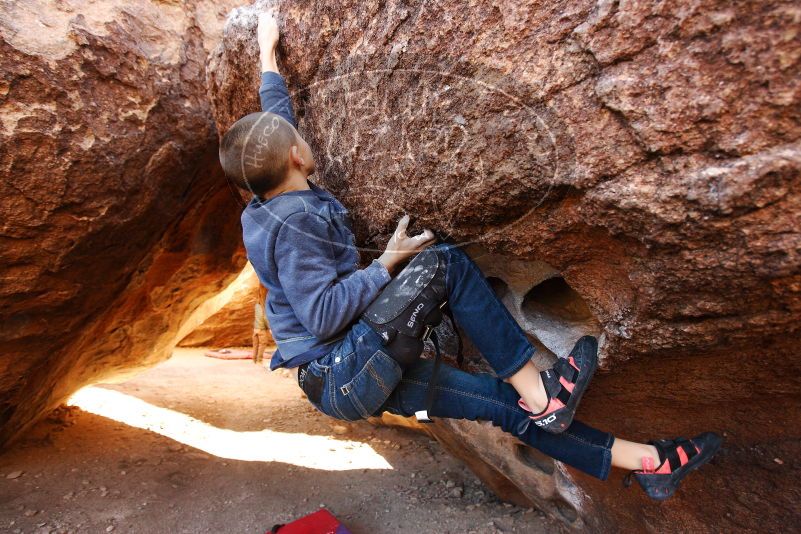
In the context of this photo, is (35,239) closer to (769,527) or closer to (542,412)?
(542,412)

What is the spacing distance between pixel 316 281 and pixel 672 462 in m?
1.29

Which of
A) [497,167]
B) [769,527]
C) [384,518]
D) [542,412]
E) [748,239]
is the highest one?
[497,167]

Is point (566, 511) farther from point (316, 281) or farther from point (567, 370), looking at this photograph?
point (316, 281)

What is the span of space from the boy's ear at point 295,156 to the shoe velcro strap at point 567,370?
1.06m

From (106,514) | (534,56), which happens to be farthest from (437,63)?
(106,514)

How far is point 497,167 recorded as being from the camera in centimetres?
148

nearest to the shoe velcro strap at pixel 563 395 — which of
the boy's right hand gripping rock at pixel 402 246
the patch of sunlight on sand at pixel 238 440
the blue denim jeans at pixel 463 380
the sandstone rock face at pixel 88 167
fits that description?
the blue denim jeans at pixel 463 380

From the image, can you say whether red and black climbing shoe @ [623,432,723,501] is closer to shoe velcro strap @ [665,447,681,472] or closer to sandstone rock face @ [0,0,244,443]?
shoe velcro strap @ [665,447,681,472]

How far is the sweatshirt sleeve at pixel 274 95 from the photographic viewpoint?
1.98 meters

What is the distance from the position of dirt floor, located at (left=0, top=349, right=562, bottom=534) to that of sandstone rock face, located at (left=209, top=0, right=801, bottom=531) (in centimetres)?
132

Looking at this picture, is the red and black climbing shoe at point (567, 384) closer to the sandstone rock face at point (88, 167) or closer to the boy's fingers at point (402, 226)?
the boy's fingers at point (402, 226)

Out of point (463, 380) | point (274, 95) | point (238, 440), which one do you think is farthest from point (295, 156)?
point (238, 440)

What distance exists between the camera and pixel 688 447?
174cm

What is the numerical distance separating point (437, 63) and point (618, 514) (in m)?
2.03
